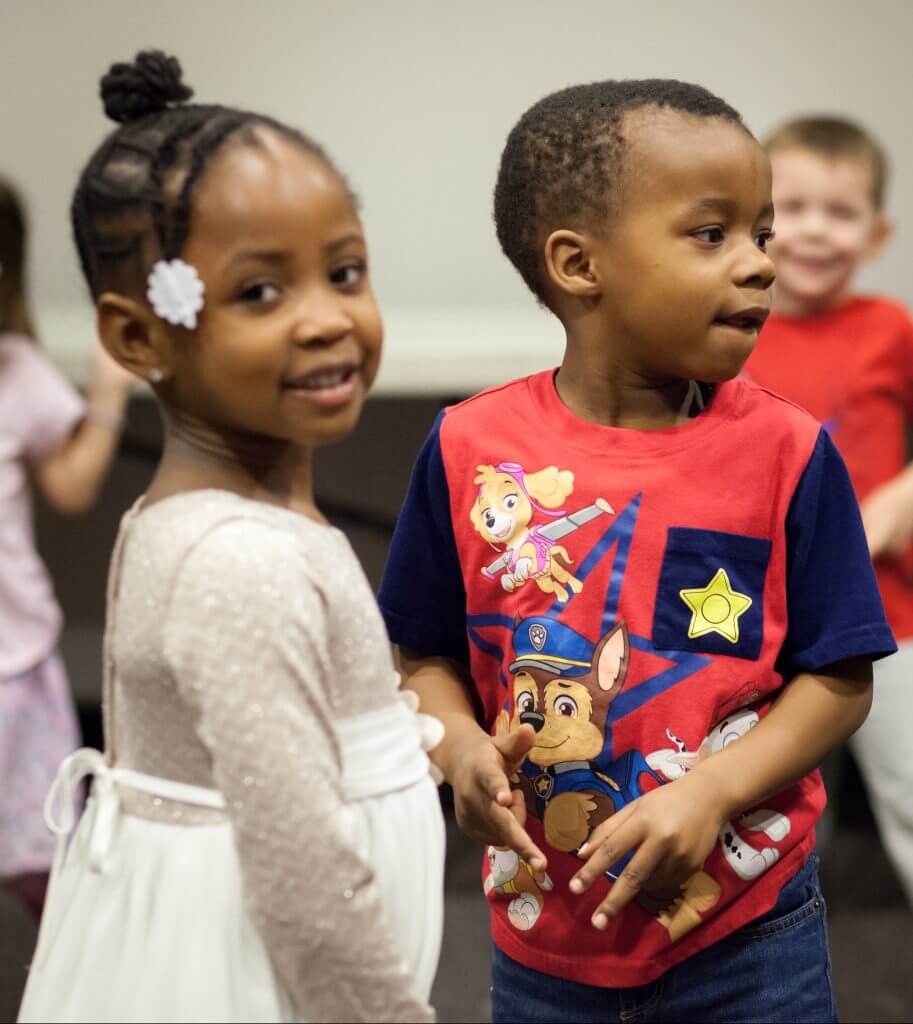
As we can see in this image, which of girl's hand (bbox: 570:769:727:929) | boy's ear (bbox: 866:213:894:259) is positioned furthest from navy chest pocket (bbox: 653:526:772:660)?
boy's ear (bbox: 866:213:894:259)

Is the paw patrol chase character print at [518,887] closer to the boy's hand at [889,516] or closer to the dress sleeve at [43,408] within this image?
the boy's hand at [889,516]

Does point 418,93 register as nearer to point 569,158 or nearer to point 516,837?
point 569,158

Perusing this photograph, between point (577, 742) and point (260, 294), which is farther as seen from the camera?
point (577, 742)

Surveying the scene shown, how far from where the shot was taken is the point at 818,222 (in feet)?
7.63

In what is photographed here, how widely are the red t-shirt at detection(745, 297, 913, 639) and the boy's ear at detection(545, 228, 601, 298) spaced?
100 cm

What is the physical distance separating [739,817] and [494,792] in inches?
9.3

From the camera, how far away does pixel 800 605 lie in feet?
4.13

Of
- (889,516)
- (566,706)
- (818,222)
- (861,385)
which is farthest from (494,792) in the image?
(818,222)

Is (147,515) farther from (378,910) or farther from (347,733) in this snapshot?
(378,910)

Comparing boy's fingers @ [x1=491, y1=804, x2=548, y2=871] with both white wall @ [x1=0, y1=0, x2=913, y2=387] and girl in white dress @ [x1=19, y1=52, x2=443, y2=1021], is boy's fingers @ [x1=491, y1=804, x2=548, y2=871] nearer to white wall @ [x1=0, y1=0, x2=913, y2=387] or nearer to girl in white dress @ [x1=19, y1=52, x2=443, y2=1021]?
girl in white dress @ [x1=19, y1=52, x2=443, y2=1021]

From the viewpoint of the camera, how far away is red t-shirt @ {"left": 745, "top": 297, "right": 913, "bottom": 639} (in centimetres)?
221

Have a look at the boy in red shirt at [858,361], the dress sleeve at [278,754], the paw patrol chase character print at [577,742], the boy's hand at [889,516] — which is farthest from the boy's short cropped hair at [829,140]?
the dress sleeve at [278,754]

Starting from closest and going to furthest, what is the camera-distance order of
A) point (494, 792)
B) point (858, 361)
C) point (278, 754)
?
1. point (278, 754)
2. point (494, 792)
3. point (858, 361)

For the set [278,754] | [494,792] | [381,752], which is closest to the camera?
[278,754]
